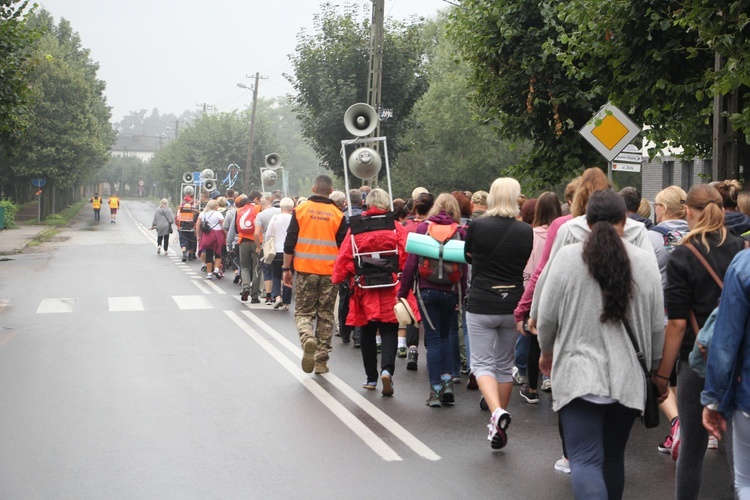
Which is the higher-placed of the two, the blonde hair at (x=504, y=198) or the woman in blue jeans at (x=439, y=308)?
the blonde hair at (x=504, y=198)

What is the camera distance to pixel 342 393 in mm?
9273

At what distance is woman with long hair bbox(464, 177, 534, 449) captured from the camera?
7.27 m

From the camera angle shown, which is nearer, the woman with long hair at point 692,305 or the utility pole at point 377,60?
the woman with long hair at point 692,305

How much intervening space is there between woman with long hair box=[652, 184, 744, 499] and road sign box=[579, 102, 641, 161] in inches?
252

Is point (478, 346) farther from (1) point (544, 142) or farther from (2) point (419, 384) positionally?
(1) point (544, 142)

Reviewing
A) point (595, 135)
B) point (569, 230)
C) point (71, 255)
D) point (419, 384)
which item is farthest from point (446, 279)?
point (71, 255)

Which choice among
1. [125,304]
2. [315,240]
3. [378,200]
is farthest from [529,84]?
[378,200]

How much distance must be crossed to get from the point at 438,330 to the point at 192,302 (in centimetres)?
975

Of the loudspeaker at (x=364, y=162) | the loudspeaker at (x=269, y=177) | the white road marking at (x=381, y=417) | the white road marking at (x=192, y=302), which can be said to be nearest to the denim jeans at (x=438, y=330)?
the white road marking at (x=381, y=417)

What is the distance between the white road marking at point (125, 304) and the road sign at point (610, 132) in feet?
26.2

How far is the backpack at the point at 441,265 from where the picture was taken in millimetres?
8430

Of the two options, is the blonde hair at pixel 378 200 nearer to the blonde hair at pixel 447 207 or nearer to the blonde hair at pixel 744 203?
the blonde hair at pixel 447 207

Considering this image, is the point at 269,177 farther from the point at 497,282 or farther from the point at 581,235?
the point at 581,235

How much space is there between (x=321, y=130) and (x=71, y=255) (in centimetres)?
942
